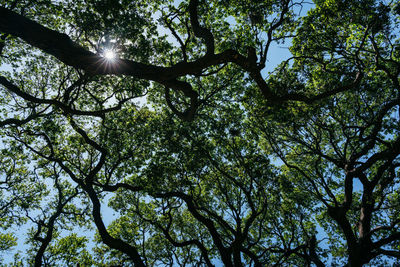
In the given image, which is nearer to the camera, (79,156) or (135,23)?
(135,23)

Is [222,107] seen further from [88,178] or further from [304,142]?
[88,178]

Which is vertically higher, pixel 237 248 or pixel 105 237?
pixel 105 237

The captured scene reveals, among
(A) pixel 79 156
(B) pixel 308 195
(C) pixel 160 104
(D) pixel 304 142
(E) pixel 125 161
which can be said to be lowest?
(B) pixel 308 195

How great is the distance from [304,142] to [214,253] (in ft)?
43.3

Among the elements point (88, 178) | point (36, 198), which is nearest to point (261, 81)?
point (88, 178)

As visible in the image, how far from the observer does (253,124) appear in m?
14.8

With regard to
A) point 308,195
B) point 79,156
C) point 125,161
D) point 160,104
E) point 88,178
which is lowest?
point 308,195

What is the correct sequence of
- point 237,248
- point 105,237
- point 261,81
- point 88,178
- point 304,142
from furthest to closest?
point 304,142 → point 88,178 → point 237,248 → point 105,237 → point 261,81

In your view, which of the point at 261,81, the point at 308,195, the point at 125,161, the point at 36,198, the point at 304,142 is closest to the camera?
the point at 261,81

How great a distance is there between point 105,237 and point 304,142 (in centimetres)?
1357

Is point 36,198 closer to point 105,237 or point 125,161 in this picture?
point 125,161

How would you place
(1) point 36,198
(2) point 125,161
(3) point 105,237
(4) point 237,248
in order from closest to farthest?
(3) point 105,237 < (4) point 237,248 < (2) point 125,161 < (1) point 36,198

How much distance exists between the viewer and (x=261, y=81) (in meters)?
8.52

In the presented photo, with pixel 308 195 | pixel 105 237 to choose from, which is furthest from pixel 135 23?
pixel 308 195
